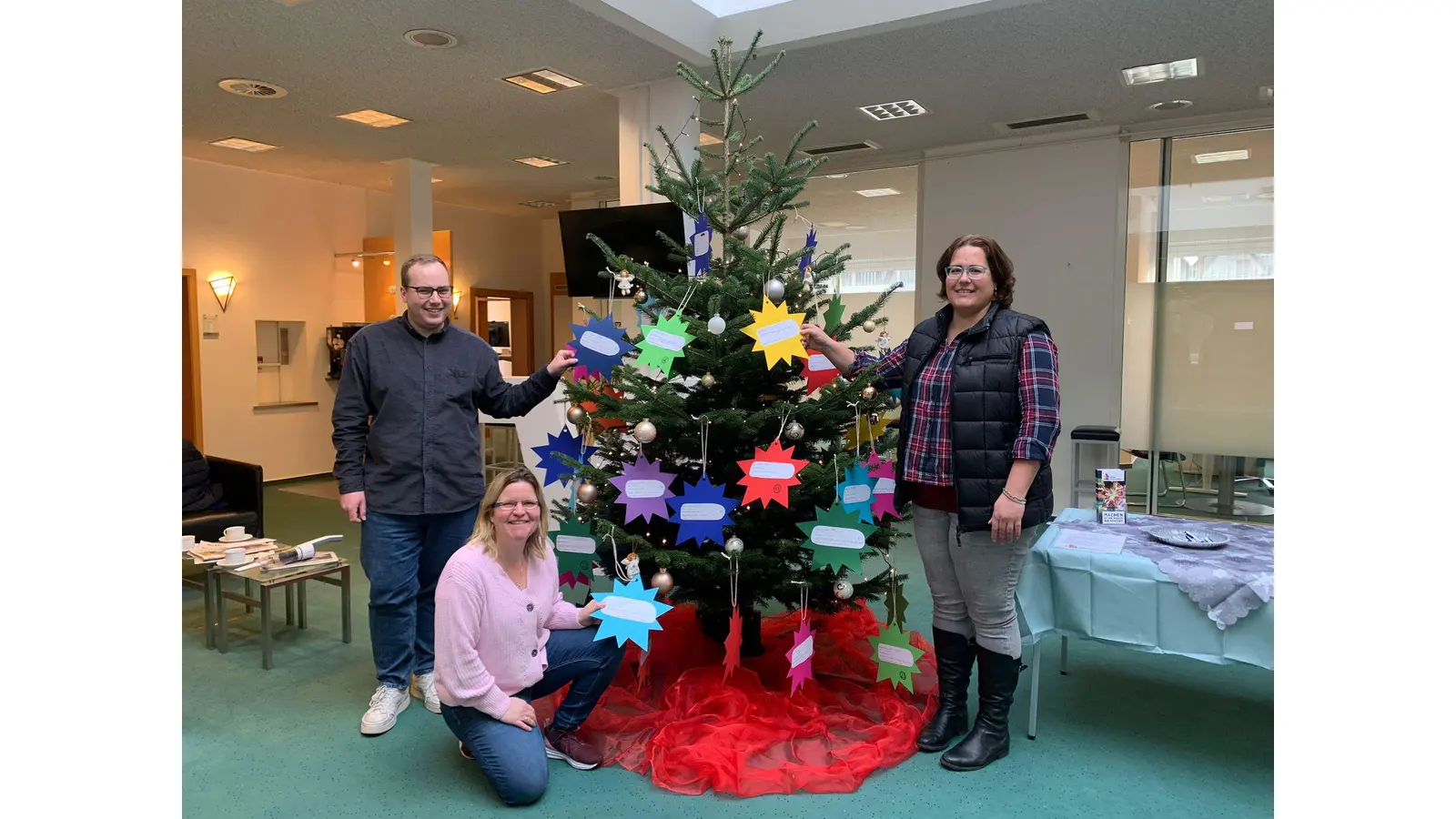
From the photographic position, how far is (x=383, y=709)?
9.81 ft

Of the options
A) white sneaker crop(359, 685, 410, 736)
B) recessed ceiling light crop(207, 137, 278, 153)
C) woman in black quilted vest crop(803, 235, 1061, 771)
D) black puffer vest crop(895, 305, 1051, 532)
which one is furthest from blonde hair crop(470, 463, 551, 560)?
recessed ceiling light crop(207, 137, 278, 153)

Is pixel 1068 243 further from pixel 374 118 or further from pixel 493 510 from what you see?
pixel 493 510

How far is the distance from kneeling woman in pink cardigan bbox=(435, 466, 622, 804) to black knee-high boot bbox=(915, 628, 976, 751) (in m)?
1.02

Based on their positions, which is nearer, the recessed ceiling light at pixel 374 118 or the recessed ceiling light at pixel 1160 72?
the recessed ceiling light at pixel 1160 72

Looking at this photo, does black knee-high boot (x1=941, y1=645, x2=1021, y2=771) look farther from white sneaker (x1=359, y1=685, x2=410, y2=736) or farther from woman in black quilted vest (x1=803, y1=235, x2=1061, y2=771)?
white sneaker (x1=359, y1=685, x2=410, y2=736)

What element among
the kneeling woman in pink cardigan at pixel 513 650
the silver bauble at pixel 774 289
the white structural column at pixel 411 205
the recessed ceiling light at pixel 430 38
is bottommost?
the kneeling woman in pink cardigan at pixel 513 650

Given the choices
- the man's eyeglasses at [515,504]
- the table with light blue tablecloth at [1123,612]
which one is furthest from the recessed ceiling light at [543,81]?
the table with light blue tablecloth at [1123,612]

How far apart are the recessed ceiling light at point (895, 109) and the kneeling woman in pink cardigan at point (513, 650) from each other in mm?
4299

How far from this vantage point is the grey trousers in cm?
266

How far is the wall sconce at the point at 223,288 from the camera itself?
25.8 ft

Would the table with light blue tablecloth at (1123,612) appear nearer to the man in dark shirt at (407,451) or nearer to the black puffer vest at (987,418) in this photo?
the black puffer vest at (987,418)

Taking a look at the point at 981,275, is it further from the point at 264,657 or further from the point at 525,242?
the point at 525,242

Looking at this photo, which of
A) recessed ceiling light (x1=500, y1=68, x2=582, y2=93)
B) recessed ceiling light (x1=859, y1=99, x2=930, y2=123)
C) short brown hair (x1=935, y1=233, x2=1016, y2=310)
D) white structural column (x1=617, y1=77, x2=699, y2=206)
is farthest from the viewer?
recessed ceiling light (x1=859, y1=99, x2=930, y2=123)

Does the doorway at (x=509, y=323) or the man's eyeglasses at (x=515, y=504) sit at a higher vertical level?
the doorway at (x=509, y=323)
